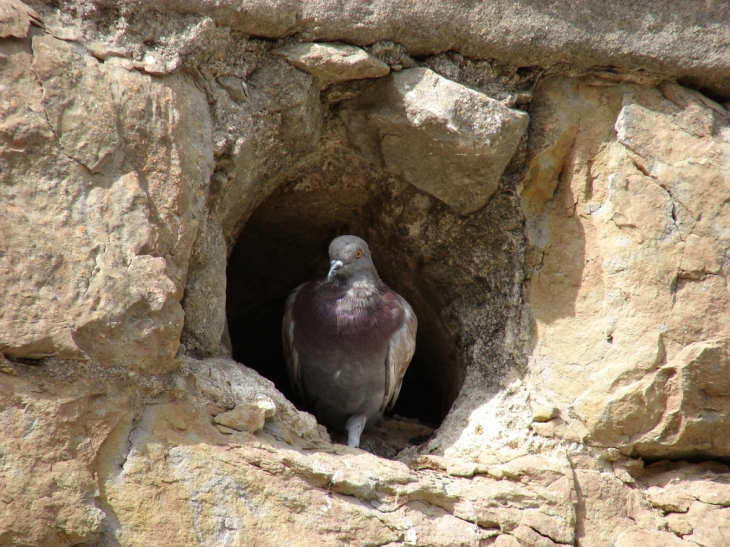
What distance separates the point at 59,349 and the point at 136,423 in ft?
1.56

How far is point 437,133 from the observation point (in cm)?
414

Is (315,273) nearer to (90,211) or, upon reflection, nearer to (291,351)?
(291,351)

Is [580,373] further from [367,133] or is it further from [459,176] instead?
[367,133]

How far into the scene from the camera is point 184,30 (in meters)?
3.64

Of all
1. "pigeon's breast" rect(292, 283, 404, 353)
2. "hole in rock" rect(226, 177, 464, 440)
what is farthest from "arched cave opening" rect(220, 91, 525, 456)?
"pigeon's breast" rect(292, 283, 404, 353)

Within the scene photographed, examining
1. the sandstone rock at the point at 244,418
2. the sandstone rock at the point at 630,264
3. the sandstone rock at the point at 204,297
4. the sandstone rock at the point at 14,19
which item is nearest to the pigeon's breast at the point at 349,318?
the sandstone rock at the point at 630,264

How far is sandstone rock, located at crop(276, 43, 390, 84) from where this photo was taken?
392cm

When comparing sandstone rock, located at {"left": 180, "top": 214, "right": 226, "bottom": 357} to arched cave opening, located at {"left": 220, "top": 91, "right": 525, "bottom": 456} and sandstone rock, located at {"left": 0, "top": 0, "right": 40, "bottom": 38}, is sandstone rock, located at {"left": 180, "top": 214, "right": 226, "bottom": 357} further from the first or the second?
sandstone rock, located at {"left": 0, "top": 0, "right": 40, "bottom": 38}

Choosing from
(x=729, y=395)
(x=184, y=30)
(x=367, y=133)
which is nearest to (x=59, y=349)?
(x=184, y=30)

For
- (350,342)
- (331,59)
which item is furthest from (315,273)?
(331,59)

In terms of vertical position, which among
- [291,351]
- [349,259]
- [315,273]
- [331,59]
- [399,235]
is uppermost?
[331,59]

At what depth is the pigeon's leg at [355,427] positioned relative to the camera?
4898 mm

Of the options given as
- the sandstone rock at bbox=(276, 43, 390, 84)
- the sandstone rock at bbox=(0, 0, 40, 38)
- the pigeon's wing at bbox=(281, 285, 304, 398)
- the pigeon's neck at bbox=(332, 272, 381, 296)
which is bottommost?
the pigeon's wing at bbox=(281, 285, 304, 398)

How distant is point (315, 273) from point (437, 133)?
2.46 m
